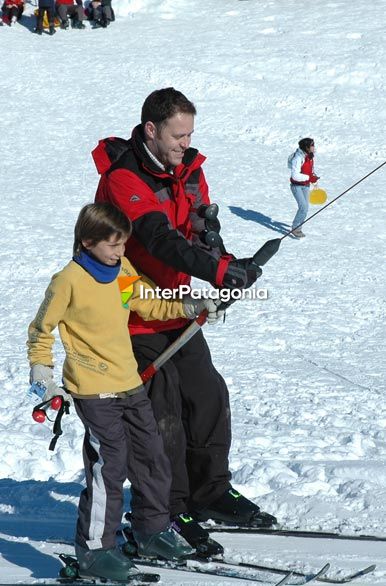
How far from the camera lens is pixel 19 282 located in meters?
11.1

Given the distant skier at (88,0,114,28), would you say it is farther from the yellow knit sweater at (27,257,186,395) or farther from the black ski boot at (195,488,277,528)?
the yellow knit sweater at (27,257,186,395)

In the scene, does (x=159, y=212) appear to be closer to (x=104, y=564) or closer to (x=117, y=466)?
(x=117, y=466)

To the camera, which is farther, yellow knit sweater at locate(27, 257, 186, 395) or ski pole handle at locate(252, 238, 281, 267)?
ski pole handle at locate(252, 238, 281, 267)

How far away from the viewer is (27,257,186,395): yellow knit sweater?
3797 mm

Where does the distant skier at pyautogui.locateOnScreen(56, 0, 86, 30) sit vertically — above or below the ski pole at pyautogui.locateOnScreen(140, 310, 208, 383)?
above

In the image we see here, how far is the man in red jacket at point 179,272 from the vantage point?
393 cm

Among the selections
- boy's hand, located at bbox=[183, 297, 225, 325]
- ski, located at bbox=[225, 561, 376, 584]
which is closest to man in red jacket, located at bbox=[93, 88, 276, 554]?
boy's hand, located at bbox=[183, 297, 225, 325]

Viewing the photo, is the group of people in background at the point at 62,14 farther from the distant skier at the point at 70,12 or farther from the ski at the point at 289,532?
the ski at the point at 289,532

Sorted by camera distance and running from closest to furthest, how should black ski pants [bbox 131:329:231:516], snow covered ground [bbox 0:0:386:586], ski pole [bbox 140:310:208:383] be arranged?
ski pole [bbox 140:310:208:383], black ski pants [bbox 131:329:231:516], snow covered ground [bbox 0:0:386:586]

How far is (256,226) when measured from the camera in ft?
45.5

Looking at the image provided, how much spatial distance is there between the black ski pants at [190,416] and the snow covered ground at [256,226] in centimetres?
31

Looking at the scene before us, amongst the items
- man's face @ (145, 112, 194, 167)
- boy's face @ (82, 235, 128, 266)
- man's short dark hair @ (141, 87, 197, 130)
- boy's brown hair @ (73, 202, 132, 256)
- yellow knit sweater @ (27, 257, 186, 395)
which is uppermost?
man's short dark hair @ (141, 87, 197, 130)

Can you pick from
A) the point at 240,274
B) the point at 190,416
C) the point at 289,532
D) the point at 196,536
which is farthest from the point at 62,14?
the point at 240,274

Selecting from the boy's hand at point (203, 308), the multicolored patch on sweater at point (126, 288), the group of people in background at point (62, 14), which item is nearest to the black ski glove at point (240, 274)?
the boy's hand at point (203, 308)
